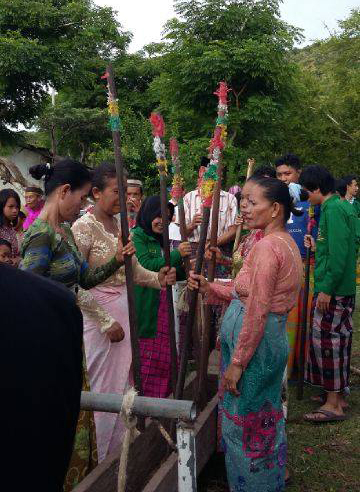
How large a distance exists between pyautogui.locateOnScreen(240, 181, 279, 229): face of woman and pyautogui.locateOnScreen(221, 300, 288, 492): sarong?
41 centimetres

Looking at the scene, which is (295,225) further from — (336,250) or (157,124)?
(157,124)

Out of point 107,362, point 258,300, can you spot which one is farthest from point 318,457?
point 258,300

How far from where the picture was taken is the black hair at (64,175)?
8.18ft

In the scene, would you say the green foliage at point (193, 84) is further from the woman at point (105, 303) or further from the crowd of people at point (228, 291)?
the woman at point (105, 303)

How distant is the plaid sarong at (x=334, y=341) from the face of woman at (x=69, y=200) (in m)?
2.21

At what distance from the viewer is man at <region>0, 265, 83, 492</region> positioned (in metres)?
0.74

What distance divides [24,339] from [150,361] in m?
3.24

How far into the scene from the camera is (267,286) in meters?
2.31

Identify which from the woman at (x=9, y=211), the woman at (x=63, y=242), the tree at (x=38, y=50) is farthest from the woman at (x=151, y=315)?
the tree at (x=38, y=50)

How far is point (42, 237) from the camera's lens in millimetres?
2326

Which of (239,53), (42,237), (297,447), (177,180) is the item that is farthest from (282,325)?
(239,53)

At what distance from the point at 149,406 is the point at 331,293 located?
271cm

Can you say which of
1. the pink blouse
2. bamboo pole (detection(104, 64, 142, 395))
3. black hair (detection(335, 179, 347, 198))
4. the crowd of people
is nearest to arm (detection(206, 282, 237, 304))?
the crowd of people

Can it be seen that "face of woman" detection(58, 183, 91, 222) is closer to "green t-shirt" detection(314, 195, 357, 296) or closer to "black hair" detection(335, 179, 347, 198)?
"green t-shirt" detection(314, 195, 357, 296)
